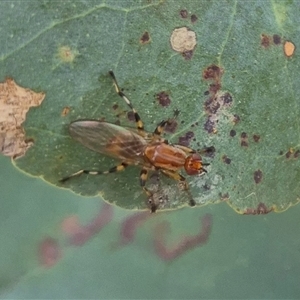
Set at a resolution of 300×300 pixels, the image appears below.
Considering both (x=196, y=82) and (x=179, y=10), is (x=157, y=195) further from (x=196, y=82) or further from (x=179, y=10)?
(x=179, y=10)

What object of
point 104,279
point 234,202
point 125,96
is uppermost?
point 125,96

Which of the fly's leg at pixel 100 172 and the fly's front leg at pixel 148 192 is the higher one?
the fly's leg at pixel 100 172

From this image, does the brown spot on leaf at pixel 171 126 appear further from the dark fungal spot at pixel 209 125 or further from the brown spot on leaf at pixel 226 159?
the brown spot on leaf at pixel 226 159

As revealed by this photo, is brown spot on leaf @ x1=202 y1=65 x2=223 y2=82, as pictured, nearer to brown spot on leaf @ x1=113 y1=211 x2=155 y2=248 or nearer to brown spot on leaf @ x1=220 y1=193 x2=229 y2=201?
brown spot on leaf @ x1=220 y1=193 x2=229 y2=201

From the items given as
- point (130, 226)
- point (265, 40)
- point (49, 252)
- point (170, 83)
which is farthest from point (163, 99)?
point (49, 252)

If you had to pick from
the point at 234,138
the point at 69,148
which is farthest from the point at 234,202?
the point at 69,148

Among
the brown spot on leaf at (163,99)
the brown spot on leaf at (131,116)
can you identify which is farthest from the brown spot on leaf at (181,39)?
the brown spot on leaf at (131,116)

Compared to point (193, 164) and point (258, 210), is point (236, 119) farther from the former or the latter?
point (258, 210)
